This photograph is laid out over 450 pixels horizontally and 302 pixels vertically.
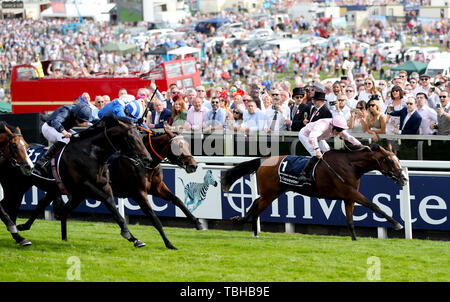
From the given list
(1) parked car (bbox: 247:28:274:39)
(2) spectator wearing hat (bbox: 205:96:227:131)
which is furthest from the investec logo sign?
(1) parked car (bbox: 247:28:274:39)

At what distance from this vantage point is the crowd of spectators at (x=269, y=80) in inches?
415

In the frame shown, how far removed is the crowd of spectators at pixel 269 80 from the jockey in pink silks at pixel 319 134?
2.40ft

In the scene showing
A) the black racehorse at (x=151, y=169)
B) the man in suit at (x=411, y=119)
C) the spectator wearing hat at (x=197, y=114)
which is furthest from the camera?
the spectator wearing hat at (x=197, y=114)

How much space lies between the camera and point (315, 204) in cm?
987

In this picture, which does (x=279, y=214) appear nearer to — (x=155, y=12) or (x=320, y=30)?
(x=320, y=30)

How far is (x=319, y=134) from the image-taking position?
9.02m

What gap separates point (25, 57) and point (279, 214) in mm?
33086

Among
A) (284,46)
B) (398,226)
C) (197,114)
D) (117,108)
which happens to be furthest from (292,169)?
(284,46)

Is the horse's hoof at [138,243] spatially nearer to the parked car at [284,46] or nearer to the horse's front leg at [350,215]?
the horse's front leg at [350,215]

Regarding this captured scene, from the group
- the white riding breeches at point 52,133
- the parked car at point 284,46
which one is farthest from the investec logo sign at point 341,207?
the parked car at point 284,46

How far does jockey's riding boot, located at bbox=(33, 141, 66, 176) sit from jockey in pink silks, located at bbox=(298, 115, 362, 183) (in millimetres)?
2882

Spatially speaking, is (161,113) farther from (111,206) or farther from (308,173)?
(111,206)

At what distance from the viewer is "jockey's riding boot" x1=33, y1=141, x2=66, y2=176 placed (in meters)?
9.21
